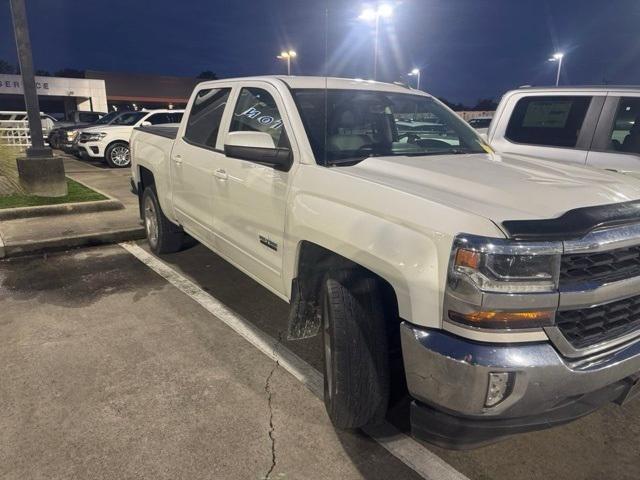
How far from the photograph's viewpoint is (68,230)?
6.86 meters

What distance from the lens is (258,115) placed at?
150 inches

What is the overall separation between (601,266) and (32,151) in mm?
9002

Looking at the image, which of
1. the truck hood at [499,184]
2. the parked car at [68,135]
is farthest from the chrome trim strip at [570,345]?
the parked car at [68,135]

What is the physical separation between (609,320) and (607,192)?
0.66m

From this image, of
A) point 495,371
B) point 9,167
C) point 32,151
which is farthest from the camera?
point 9,167

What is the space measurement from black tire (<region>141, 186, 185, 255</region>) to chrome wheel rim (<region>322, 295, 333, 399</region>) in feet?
11.0

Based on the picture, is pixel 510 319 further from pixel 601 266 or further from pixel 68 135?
pixel 68 135

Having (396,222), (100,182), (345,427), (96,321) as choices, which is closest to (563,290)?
(396,222)

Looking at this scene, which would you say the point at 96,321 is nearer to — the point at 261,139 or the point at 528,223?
the point at 261,139

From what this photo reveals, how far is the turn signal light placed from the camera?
204cm

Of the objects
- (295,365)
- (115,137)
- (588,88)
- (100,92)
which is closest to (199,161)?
(295,365)

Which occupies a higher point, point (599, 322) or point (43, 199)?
point (599, 322)

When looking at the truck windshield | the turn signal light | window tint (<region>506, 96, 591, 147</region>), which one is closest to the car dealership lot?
the turn signal light

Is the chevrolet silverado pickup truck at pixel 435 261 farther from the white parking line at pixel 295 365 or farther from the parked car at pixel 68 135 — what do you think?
the parked car at pixel 68 135
